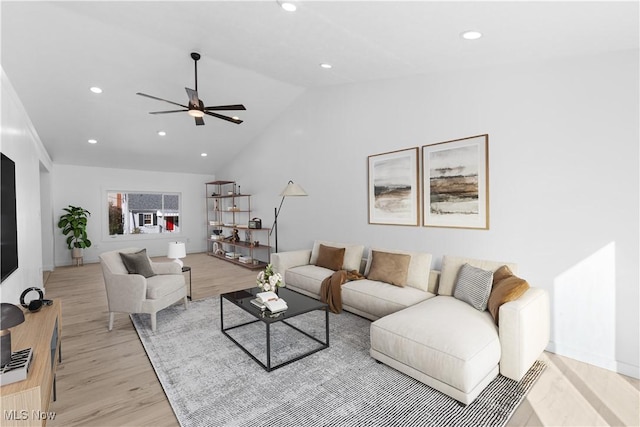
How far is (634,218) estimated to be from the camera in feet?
7.93

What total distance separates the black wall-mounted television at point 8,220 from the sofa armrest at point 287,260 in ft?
9.52

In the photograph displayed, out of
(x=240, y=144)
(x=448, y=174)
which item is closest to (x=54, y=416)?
(x=448, y=174)

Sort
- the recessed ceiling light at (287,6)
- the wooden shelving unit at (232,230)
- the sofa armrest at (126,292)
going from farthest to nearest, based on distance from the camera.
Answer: the wooden shelving unit at (232,230)
the sofa armrest at (126,292)
the recessed ceiling light at (287,6)

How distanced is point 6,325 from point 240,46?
3170mm

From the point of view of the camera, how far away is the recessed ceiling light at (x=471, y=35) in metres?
2.45

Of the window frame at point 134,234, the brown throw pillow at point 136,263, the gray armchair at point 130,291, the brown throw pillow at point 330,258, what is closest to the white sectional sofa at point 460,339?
the brown throw pillow at point 330,258

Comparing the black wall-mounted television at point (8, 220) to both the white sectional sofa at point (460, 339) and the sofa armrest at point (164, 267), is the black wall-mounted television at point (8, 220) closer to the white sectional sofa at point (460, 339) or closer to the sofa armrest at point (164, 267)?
the sofa armrest at point (164, 267)

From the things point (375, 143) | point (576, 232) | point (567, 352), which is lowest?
point (567, 352)

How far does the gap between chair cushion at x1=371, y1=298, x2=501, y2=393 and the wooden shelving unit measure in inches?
179

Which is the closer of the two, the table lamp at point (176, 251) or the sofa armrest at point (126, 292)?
the sofa armrest at point (126, 292)

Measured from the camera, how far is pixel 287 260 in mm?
4820

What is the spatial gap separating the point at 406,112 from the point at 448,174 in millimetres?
1019

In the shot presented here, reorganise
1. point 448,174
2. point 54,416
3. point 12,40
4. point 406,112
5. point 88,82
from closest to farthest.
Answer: point 54,416 → point 12,40 → point 448,174 → point 406,112 → point 88,82

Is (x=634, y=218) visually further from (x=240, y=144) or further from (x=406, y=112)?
(x=240, y=144)
